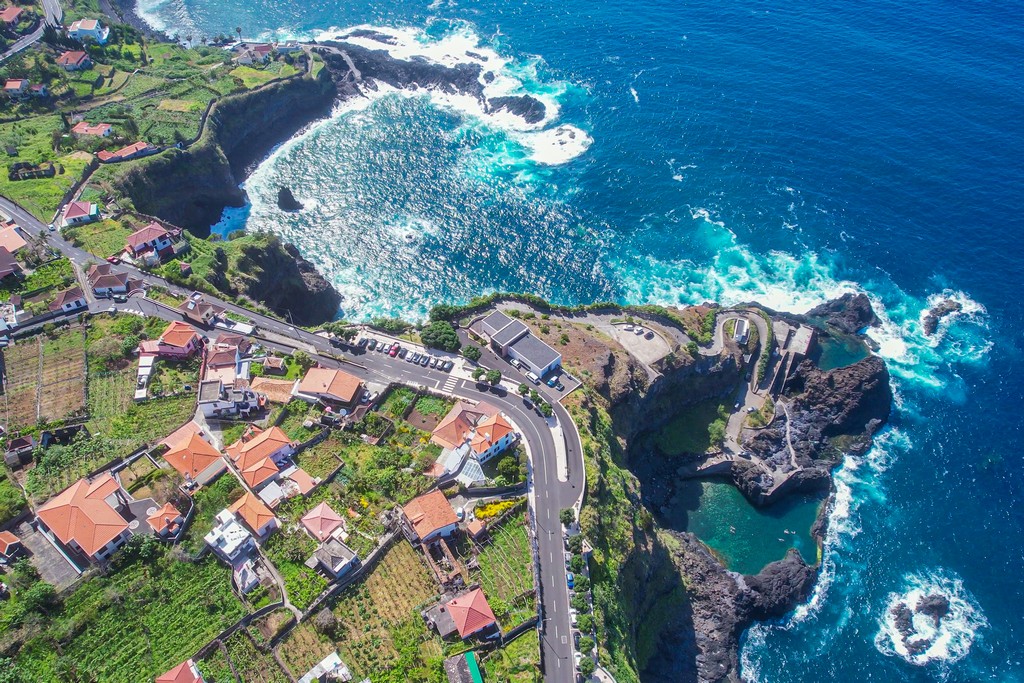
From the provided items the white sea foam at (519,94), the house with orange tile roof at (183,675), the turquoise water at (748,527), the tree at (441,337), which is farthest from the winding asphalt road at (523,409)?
the white sea foam at (519,94)

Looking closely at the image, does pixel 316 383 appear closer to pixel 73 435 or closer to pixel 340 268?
pixel 73 435

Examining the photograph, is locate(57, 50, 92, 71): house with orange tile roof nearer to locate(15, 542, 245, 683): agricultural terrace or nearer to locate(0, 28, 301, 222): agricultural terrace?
locate(0, 28, 301, 222): agricultural terrace

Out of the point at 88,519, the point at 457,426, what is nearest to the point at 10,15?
the point at 88,519

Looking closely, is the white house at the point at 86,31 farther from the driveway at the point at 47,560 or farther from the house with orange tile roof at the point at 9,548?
the house with orange tile roof at the point at 9,548

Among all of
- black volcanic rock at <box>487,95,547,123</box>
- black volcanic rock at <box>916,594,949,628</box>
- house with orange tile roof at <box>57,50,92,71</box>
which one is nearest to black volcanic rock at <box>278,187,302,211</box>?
black volcanic rock at <box>487,95,547,123</box>

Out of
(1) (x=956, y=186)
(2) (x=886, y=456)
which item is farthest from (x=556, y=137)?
(2) (x=886, y=456)

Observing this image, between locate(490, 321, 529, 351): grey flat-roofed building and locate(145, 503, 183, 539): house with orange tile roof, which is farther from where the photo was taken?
Result: locate(490, 321, 529, 351): grey flat-roofed building
